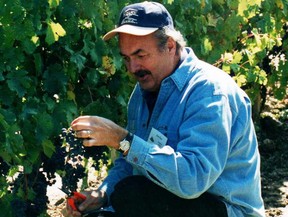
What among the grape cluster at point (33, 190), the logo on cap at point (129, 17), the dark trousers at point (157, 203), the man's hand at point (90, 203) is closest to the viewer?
the dark trousers at point (157, 203)

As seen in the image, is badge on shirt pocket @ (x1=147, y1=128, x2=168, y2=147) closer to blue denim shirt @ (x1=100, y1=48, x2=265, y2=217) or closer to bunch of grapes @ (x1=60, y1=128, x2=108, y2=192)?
blue denim shirt @ (x1=100, y1=48, x2=265, y2=217)

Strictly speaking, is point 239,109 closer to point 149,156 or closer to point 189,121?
point 189,121

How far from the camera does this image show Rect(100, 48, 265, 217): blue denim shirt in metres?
3.06

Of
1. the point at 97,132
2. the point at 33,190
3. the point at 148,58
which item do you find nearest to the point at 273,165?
the point at 33,190

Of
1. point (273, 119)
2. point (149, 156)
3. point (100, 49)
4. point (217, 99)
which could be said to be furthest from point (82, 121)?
point (273, 119)

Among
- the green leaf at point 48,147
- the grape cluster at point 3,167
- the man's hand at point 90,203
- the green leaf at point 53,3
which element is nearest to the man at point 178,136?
the man's hand at point 90,203

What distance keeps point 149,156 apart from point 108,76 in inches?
40.2

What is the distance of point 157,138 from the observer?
131 inches

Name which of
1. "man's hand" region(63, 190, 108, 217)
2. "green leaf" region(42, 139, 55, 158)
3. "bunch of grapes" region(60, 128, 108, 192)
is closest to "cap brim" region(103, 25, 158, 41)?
"bunch of grapes" region(60, 128, 108, 192)

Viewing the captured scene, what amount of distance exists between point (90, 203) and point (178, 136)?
0.58m

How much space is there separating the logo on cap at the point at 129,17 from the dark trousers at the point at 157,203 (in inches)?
25.2

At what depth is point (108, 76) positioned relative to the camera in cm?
403

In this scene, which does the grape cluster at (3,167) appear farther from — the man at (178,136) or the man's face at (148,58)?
the man's face at (148,58)

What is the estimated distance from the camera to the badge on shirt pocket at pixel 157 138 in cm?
329
